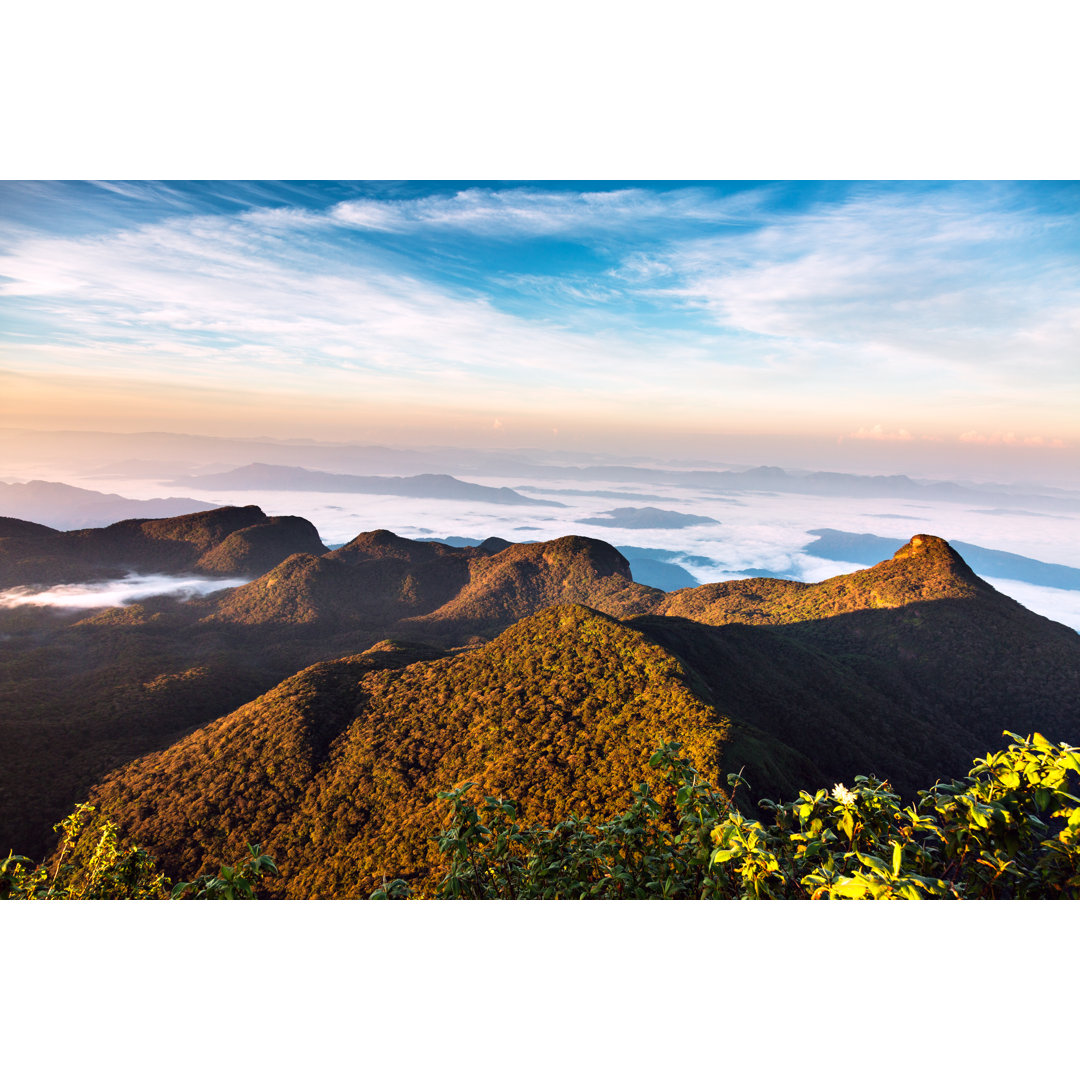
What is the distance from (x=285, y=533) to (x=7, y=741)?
5313 centimetres

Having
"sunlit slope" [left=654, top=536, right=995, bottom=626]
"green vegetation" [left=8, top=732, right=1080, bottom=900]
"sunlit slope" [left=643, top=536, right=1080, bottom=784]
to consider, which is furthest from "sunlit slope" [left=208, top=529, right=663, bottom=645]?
"green vegetation" [left=8, top=732, right=1080, bottom=900]

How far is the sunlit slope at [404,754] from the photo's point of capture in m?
11.9

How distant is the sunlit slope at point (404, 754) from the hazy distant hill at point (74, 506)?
6758 cm

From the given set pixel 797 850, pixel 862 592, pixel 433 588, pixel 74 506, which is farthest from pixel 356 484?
pixel 797 850

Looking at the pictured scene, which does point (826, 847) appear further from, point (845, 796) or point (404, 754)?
point (404, 754)

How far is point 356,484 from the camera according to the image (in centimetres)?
16125

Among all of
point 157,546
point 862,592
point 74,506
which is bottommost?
point 157,546

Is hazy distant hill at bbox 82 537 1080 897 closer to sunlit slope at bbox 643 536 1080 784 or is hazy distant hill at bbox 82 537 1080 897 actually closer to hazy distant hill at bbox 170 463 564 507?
sunlit slope at bbox 643 536 1080 784

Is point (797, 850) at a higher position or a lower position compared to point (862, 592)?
higher

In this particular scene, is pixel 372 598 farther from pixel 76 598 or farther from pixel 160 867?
pixel 160 867

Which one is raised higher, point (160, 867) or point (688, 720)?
point (688, 720)

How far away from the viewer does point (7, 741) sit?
1858 cm

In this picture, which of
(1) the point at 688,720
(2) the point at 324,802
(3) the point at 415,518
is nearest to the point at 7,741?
(2) the point at 324,802

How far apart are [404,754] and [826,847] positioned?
47.5 ft
